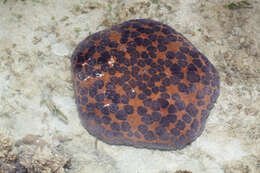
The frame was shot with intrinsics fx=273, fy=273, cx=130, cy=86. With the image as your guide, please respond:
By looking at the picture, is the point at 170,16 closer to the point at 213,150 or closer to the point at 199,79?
the point at 199,79

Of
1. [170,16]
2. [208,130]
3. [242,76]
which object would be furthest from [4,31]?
[242,76]

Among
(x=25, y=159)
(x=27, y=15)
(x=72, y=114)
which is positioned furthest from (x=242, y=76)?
(x=27, y=15)

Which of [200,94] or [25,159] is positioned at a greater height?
[200,94]

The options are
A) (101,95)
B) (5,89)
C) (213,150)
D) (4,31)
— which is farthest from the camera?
(4,31)

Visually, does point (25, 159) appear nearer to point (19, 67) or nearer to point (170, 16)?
point (19, 67)

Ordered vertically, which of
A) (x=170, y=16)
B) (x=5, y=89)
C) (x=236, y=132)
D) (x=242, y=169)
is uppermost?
(x=170, y=16)

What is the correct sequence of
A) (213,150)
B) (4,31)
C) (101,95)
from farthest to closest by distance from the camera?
1. (4,31)
2. (213,150)
3. (101,95)

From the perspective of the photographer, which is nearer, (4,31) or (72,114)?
(72,114)
